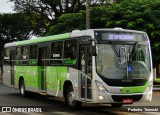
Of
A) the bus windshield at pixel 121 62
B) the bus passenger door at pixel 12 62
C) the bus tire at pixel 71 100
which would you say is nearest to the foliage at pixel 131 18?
the bus passenger door at pixel 12 62

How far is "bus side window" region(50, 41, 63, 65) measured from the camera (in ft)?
56.6

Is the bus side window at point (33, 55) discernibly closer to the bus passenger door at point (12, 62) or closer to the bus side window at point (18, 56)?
the bus side window at point (18, 56)

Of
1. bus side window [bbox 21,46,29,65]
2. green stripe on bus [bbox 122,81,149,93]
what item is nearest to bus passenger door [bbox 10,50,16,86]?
bus side window [bbox 21,46,29,65]

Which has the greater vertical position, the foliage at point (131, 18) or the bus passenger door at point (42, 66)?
the foliage at point (131, 18)

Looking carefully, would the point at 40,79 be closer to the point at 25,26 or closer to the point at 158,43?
the point at 158,43

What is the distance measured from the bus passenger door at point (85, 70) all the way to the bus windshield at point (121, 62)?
1.61 feet

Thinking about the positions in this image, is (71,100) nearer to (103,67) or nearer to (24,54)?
(103,67)

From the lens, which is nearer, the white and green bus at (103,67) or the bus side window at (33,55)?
the white and green bus at (103,67)

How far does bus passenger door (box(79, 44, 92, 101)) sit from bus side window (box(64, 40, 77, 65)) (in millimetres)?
497

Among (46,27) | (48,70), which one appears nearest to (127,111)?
(48,70)

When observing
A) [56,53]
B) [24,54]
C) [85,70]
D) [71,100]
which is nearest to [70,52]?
[56,53]

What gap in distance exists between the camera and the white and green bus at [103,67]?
1426 cm

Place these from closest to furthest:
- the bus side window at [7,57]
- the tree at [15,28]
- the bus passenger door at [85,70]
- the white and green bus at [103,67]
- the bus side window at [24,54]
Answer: the white and green bus at [103,67] → the bus passenger door at [85,70] → the bus side window at [24,54] → the bus side window at [7,57] → the tree at [15,28]

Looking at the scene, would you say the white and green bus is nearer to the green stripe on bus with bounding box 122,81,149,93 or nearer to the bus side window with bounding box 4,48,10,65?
the green stripe on bus with bounding box 122,81,149,93
